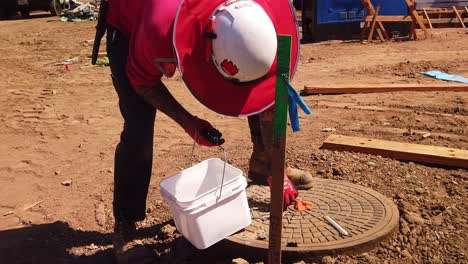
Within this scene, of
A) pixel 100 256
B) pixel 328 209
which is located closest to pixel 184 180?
pixel 100 256

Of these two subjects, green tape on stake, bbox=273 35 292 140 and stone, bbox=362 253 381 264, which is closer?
green tape on stake, bbox=273 35 292 140

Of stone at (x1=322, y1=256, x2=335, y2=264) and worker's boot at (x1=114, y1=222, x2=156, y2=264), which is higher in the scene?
stone at (x1=322, y1=256, x2=335, y2=264)

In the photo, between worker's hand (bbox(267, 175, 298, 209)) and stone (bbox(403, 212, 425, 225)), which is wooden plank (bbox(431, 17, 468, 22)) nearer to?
stone (bbox(403, 212, 425, 225))

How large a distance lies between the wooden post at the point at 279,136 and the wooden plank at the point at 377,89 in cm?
401

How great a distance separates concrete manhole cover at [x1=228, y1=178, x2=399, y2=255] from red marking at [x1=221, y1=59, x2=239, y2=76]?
92cm

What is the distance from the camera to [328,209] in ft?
9.69

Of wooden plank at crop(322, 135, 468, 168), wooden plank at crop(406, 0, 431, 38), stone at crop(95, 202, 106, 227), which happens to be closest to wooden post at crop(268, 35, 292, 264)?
stone at crop(95, 202, 106, 227)

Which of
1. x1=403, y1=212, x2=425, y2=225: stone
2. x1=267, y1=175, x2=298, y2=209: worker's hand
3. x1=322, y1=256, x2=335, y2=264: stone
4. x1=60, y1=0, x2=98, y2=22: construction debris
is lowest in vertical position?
x1=60, y1=0, x2=98, y2=22: construction debris

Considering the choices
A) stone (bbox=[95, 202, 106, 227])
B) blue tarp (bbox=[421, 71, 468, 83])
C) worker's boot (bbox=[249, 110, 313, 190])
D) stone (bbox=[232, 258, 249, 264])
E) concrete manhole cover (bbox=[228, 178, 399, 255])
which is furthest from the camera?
blue tarp (bbox=[421, 71, 468, 83])

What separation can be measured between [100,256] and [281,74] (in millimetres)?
1610

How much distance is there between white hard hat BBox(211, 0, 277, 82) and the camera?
2.05 meters

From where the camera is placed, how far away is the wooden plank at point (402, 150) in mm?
3619

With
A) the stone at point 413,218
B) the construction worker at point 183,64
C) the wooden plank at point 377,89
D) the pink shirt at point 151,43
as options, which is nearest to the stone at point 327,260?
the stone at point 413,218

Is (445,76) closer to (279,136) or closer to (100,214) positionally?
(100,214)
